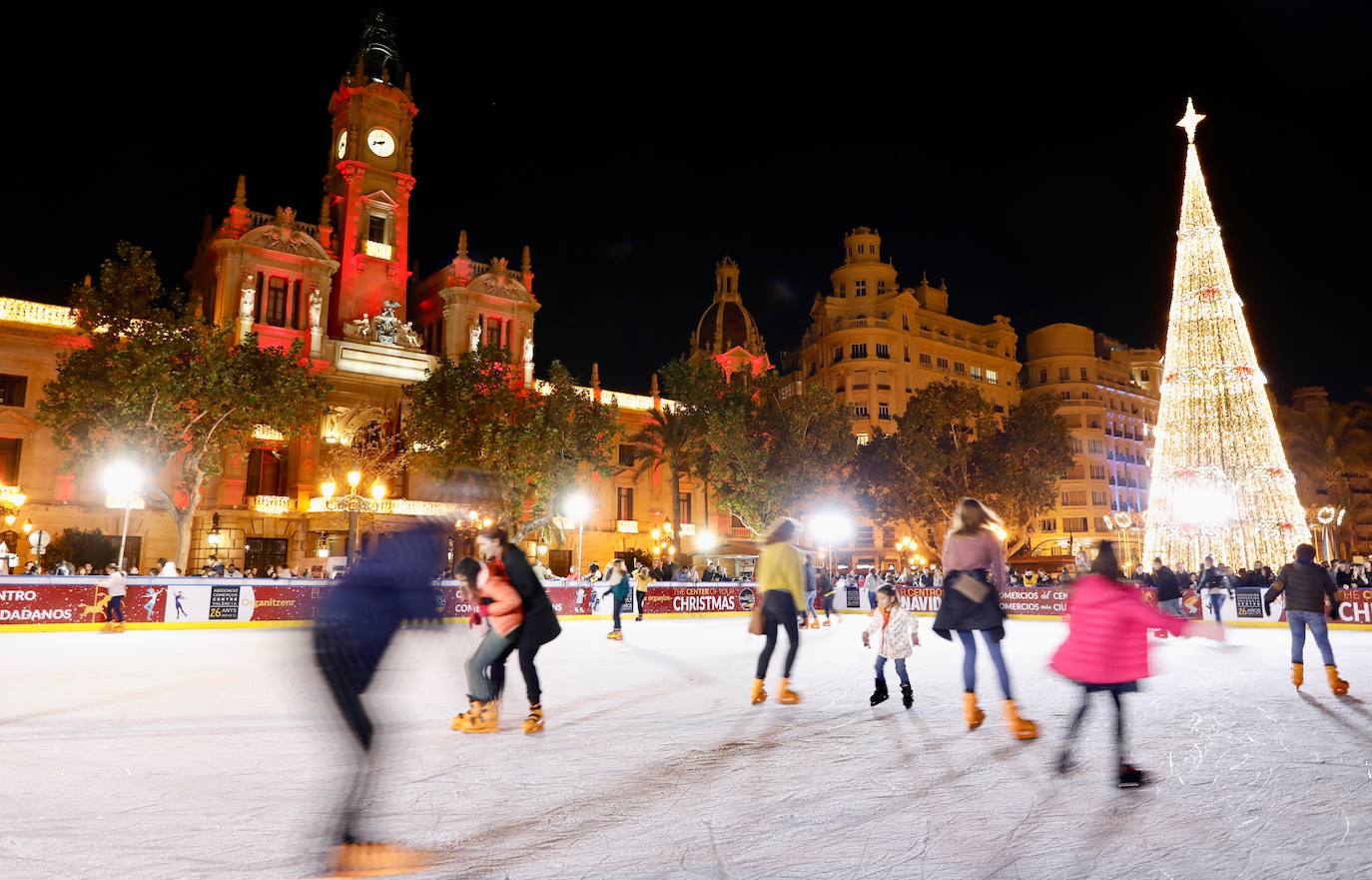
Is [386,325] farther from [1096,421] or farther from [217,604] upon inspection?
[1096,421]

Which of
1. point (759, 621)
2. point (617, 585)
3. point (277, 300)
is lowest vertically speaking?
point (759, 621)

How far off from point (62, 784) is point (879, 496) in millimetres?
47282

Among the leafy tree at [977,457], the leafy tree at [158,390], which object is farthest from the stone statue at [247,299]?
the leafy tree at [977,457]

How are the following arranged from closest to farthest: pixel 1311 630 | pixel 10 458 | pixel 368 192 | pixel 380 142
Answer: pixel 1311 630, pixel 10 458, pixel 368 192, pixel 380 142

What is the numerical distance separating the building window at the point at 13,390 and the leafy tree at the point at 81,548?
234 inches

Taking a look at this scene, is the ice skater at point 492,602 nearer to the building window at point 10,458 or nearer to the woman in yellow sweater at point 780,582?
the woman in yellow sweater at point 780,582

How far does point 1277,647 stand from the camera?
16.5 metres

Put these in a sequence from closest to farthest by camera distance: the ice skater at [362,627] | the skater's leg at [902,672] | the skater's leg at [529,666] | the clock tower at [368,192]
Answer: the ice skater at [362,627] < the skater's leg at [529,666] < the skater's leg at [902,672] < the clock tower at [368,192]

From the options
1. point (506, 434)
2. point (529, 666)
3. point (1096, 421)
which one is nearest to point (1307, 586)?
point (529, 666)

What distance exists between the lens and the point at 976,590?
6.96 m

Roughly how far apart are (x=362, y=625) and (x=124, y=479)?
25073 millimetres

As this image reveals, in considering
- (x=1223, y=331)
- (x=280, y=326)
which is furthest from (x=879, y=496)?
(x=280, y=326)

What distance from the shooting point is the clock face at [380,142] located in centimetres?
4806

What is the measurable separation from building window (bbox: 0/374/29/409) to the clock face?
2014cm
